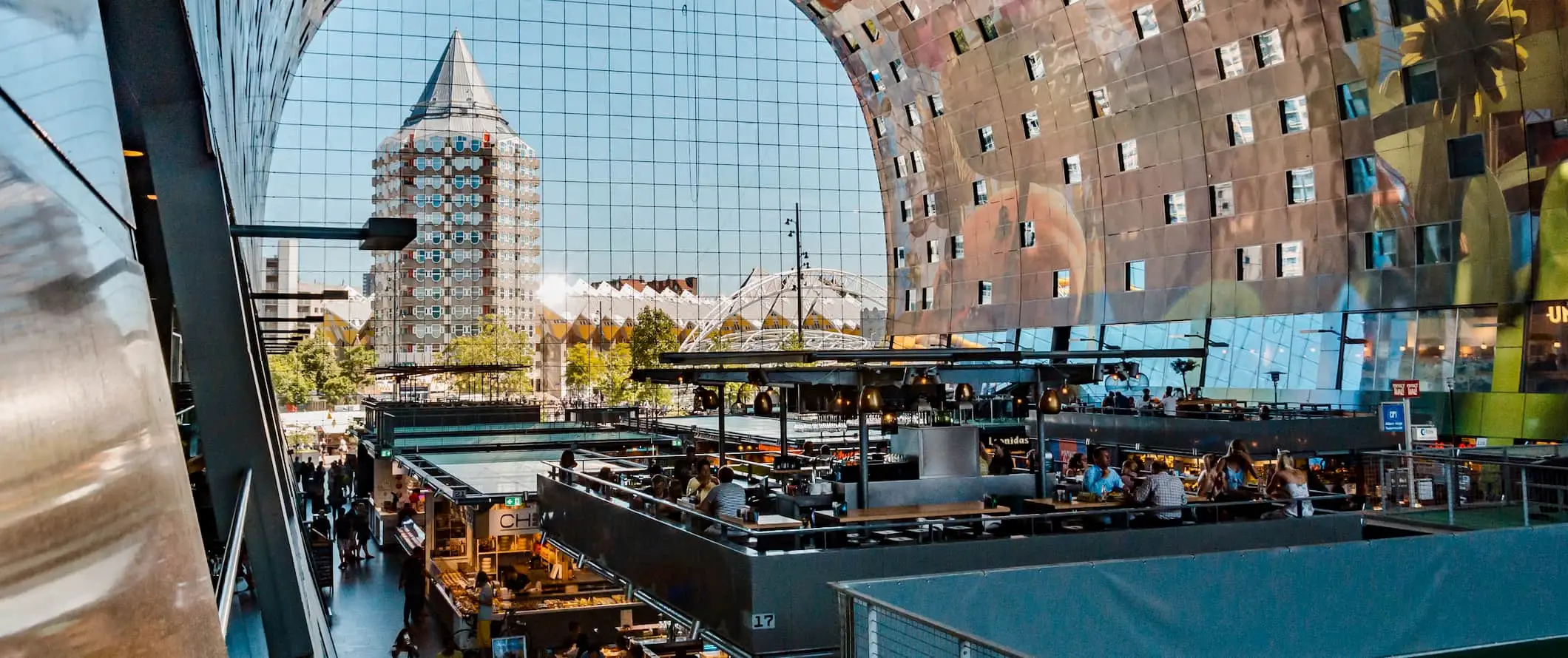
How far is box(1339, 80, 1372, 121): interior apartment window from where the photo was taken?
29.2 metres

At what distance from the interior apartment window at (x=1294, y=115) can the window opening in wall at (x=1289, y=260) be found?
117 inches

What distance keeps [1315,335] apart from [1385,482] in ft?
52.9

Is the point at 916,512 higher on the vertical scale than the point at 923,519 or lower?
lower

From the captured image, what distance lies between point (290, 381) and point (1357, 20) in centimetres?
5406

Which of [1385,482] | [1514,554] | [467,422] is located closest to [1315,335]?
[1385,482]

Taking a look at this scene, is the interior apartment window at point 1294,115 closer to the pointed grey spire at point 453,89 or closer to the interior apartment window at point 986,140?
the interior apartment window at point 986,140

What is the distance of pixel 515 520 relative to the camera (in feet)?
67.2

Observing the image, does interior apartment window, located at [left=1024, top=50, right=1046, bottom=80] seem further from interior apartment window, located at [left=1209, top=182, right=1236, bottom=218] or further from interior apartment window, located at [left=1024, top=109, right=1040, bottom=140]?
interior apartment window, located at [left=1209, top=182, right=1236, bottom=218]

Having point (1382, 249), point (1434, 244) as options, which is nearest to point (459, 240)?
point (1382, 249)

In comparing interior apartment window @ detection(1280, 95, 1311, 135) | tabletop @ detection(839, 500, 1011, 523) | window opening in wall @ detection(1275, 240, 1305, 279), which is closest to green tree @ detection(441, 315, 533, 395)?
window opening in wall @ detection(1275, 240, 1305, 279)

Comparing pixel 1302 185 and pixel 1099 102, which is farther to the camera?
pixel 1099 102

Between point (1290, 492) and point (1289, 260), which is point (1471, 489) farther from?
point (1289, 260)

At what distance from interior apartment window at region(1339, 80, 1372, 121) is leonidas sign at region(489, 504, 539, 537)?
22.3m

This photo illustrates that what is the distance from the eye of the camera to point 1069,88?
127ft
